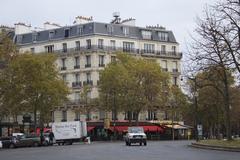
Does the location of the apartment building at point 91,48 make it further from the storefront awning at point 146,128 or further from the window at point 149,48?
the storefront awning at point 146,128

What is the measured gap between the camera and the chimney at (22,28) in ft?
361

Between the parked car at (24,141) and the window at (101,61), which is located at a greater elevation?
the window at (101,61)

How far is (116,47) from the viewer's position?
334 ft

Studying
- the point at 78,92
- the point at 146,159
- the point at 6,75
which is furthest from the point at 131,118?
the point at 146,159

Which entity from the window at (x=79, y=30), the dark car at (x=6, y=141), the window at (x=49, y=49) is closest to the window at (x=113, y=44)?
the window at (x=79, y=30)

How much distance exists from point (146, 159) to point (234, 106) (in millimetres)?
60483

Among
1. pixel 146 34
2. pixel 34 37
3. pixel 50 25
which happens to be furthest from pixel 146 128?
pixel 50 25

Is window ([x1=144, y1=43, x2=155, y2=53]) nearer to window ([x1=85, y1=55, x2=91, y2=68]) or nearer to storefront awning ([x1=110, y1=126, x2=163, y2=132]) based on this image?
window ([x1=85, y1=55, x2=91, y2=68])

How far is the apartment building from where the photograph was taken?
98.8 m

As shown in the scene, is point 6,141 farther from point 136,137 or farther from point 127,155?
point 127,155

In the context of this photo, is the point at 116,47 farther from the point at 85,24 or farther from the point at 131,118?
the point at 131,118

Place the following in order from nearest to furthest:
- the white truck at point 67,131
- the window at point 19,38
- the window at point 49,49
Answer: the white truck at point 67,131, the window at point 49,49, the window at point 19,38

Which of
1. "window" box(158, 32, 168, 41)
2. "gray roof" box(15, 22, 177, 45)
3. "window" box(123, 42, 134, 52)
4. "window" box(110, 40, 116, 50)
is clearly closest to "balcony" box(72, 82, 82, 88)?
"gray roof" box(15, 22, 177, 45)

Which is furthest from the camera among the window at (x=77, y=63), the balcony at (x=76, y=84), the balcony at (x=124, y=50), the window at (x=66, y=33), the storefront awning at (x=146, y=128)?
the window at (x=66, y=33)
